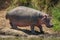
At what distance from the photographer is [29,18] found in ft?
35.3

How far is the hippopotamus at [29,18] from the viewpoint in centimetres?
1077

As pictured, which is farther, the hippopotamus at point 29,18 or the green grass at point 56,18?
the green grass at point 56,18

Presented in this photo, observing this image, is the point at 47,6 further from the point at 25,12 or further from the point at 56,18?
the point at 25,12

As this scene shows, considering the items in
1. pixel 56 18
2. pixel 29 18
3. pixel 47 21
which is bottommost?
pixel 56 18

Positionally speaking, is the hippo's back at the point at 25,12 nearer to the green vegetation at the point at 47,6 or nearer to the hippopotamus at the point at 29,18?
the hippopotamus at the point at 29,18

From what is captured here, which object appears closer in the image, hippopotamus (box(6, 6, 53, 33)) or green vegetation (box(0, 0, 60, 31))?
hippopotamus (box(6, 6, 53, 33))

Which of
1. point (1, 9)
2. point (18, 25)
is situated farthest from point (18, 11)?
point (1, 9)

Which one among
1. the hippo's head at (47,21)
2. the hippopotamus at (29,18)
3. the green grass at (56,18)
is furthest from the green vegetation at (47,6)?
the hippopotamus at (29,18)

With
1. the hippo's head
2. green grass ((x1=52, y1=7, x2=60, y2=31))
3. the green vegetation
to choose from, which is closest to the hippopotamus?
the hippo's head

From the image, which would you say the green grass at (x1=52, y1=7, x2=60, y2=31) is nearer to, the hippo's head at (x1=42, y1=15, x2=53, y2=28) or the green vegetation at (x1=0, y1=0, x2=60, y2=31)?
the green vegetation at (x1=0, y1=0, x2=60, y2=31)

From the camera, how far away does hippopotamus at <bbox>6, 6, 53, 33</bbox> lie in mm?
10766

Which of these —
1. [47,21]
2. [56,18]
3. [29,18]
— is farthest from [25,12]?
[56,18]

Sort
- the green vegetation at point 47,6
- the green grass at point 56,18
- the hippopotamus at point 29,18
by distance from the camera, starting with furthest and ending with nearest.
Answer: the green vegetation at point 47,6
the green grass at point 56,18
the hippopotamus at point 29,18

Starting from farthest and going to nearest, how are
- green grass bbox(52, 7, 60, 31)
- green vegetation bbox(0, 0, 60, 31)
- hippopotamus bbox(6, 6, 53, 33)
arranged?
green vegetation bbox(0, 0, 60, 31) < green grass bbox(52, 7, 60, 31) < hippopotamus bbox(6, 6, 53, 33)
